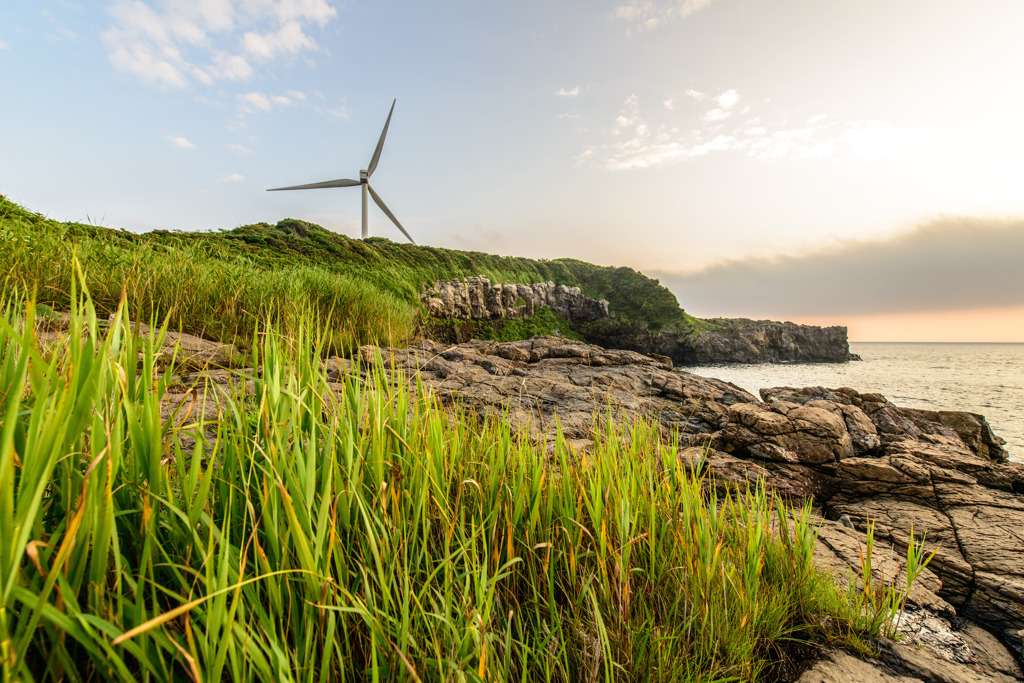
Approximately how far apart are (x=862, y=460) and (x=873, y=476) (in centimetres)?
22

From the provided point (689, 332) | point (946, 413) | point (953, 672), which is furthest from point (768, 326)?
point (953, 672)

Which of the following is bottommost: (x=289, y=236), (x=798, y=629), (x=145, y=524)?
(x=798, y=629)

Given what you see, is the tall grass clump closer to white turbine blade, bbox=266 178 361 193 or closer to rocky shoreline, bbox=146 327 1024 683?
rocky shoreline, bbox=146 327 1024 683

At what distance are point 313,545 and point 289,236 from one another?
26.1 metres

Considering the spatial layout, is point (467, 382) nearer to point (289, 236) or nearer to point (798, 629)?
point (798, 629)

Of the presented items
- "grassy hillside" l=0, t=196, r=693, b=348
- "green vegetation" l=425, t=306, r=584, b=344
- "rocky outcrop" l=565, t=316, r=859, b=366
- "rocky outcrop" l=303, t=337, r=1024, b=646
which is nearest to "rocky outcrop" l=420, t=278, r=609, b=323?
"green vegetation" l=425, t=306, r=584, b=344

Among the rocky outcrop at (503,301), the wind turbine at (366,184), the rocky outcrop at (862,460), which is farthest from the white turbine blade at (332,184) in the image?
the rocky outcrop at (862,460)

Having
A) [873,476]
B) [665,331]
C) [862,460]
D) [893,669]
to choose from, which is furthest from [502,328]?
[893,669]

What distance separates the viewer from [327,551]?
125 cm

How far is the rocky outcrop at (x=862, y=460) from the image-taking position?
10.3 feet

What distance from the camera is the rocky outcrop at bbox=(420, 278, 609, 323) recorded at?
81.6 ft

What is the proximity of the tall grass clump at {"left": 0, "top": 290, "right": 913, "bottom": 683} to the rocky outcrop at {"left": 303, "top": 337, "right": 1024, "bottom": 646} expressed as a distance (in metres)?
0.38

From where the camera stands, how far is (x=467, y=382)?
6625 millimetres

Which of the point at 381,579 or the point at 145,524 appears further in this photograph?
the point at 381,579
